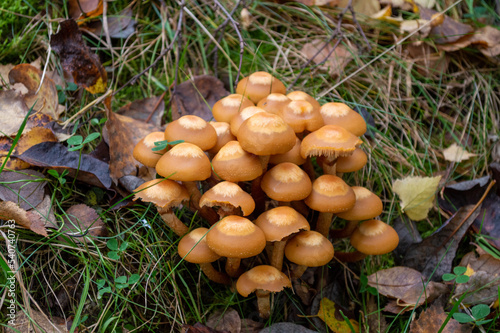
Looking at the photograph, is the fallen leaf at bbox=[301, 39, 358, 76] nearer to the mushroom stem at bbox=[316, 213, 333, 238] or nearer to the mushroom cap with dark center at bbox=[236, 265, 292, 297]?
the mushroom stem at bbox=[316, 213, 333, 238]

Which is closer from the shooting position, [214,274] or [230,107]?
[214,274]

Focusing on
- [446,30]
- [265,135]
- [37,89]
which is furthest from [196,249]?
[446,30]

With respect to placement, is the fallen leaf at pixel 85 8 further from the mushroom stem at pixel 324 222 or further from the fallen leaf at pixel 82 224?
the mushroom stem at pixel 324 222

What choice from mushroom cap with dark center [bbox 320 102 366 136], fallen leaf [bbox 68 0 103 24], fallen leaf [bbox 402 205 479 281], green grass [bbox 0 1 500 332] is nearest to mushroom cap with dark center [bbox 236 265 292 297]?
green grass [bbox 0 1 500 332]

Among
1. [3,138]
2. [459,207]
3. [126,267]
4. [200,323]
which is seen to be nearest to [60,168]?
[3,138]

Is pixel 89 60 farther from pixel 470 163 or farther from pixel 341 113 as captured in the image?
pixel 470 163

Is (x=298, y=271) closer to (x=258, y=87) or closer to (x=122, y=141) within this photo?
(x=258, y=87)

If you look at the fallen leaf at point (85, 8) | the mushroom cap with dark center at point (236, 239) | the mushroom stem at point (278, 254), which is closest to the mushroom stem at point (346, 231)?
the mushroom stem at point (278, 254)
